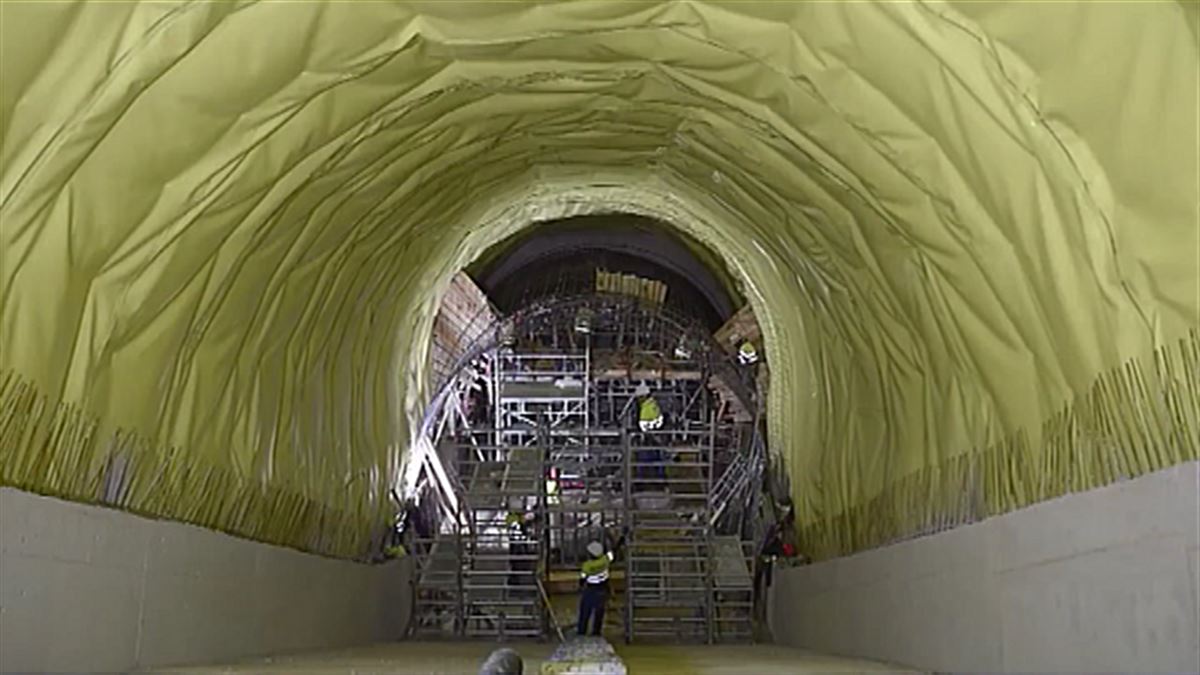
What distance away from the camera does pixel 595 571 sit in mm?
11047

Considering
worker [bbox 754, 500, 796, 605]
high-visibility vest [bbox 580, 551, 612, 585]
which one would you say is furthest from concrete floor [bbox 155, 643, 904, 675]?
high-visibility vest [bbox 580, 551, 612, 585]

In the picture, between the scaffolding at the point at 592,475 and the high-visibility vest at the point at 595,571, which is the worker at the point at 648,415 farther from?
the high-visibility vest at the point at 595,571

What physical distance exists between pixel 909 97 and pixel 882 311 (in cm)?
226

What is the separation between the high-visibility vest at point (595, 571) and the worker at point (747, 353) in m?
7.51

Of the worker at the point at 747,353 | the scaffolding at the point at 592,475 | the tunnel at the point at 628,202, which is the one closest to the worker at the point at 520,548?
the scaffolding at the point at 592,475

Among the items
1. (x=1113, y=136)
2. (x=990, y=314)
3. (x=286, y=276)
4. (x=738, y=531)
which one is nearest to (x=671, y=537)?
(x=738, y=531)

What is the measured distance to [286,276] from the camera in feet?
21.3

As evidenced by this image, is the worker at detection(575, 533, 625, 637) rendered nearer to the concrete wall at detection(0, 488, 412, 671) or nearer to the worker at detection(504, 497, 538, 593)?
the worker at detection(504, 497, 538, 593)

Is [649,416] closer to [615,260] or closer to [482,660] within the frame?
[615,260]

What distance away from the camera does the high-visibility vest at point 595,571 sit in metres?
11.0

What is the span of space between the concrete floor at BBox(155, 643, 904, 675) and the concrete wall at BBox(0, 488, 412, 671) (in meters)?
0.20

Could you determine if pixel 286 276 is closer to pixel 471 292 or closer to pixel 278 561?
pixel 278 561

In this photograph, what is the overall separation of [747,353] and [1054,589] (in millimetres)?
13612

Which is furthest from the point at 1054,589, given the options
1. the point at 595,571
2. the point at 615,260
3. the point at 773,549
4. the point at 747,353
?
the point at 615,260
